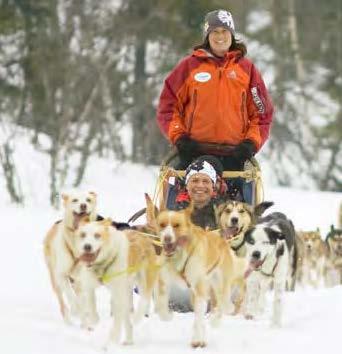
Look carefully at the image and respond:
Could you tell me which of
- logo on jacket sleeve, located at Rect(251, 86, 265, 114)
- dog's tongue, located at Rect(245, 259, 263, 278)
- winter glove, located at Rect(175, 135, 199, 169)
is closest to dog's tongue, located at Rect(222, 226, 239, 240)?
dog's tongue, located at Rect(245, 259, 263, 278)

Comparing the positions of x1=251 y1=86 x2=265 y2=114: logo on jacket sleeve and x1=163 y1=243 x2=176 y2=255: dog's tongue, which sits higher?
x1=251 y1=86 x2=265 y2=114: logo on jacket sleeve

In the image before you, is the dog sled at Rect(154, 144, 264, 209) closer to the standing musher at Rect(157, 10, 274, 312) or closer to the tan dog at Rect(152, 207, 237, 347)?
the standing musher at Rect(157, 10, 274, 312)

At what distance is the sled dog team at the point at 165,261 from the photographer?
16.8ft

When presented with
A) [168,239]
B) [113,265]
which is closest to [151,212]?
[168,239]

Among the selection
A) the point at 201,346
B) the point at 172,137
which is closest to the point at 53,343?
the point at 201,346

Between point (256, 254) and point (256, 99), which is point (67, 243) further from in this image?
point (256, 99)

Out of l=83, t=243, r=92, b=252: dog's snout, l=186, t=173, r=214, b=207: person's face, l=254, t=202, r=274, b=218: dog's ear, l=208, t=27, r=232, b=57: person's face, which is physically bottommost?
l=83, t=243, r=92, b=252: dog's snout

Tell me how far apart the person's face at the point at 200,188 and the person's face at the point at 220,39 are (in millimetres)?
990

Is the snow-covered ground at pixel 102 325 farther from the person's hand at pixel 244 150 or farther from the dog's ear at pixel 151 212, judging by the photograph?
the person's hand at pixel 244 150

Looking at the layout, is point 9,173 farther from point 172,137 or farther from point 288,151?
point 288,151

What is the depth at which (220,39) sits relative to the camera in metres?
6.80

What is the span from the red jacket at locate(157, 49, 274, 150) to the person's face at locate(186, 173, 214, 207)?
0.56 meters

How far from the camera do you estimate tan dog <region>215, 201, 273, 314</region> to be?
20.9ft

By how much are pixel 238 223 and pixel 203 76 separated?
1.06 meters
